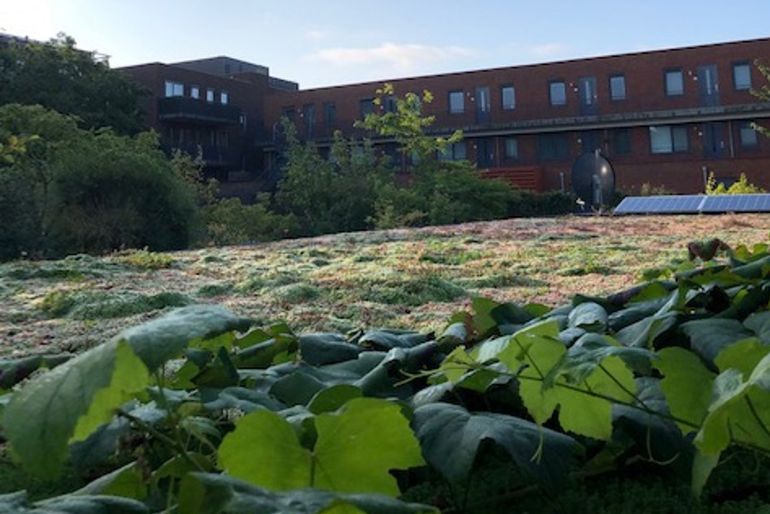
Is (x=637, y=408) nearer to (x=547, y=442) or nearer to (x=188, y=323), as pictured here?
(x=547, y=442)

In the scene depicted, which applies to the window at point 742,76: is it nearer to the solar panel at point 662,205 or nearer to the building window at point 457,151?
the building window at point 457,151

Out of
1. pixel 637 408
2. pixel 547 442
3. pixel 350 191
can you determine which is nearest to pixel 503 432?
pixel 547 442

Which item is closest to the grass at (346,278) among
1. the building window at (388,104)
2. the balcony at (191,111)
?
the building window at (388,104)

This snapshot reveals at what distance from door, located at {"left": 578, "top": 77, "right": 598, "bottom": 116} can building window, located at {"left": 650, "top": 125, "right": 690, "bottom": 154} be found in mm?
3077

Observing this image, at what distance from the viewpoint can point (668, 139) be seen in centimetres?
3728

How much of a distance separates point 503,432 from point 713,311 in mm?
805

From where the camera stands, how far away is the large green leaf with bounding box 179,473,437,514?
2.19ft

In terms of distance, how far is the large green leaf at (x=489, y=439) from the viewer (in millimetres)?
1089

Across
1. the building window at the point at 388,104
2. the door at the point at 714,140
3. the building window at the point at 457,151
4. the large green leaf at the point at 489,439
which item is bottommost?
the large green leaf at the point at 489,439

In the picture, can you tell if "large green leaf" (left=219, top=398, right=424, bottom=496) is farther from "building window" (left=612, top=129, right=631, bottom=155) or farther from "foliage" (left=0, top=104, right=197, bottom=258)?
"building window" (left=612, top=129, right=631, bottom=155)

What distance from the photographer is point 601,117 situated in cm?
3772

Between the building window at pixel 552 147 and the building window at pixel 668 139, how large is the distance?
4137 millimetres

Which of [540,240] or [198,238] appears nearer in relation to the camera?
[540,240]

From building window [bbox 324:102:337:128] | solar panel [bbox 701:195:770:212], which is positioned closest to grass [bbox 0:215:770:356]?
solar panel [bbox 701:195:770:212]
